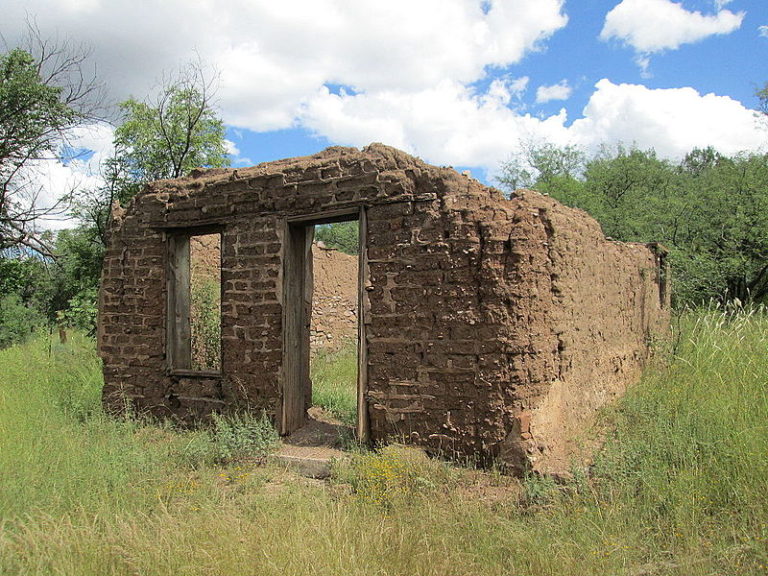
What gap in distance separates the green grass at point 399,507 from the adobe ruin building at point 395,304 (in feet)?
1.65

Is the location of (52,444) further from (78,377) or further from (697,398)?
(697,398)

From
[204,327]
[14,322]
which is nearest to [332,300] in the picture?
[204,327]

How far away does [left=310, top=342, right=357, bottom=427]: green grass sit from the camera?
7.57 meters

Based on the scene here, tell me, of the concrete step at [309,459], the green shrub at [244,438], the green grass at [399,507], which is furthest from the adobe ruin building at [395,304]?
the green grass at [399,507]

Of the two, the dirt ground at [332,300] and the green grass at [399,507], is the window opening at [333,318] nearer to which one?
the dirt ground at [332,300]

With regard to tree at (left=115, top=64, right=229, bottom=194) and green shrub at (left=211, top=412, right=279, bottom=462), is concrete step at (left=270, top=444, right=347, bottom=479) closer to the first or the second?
green shrub at (left=211, top=412, right=279, bottom=462)

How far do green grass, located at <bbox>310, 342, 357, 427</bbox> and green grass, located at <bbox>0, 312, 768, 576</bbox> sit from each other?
1.81 m

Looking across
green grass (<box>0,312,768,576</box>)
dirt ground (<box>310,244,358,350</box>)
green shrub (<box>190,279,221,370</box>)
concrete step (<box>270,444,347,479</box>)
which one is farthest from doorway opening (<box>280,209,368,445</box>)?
dirt ground (<box>310,244,358,350</box>)

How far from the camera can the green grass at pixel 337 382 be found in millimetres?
7573

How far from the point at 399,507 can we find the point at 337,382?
17.4 ft

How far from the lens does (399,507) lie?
14.4 feet

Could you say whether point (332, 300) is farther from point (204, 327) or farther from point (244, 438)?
point (244, 438)

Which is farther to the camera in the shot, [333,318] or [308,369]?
[333,318]

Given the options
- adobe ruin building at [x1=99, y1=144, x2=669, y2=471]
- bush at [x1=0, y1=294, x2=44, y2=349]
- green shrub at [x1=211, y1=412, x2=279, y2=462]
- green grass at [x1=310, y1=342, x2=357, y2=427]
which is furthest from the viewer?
bush at [x1=0, y1=294, x2=44, y2=349]
